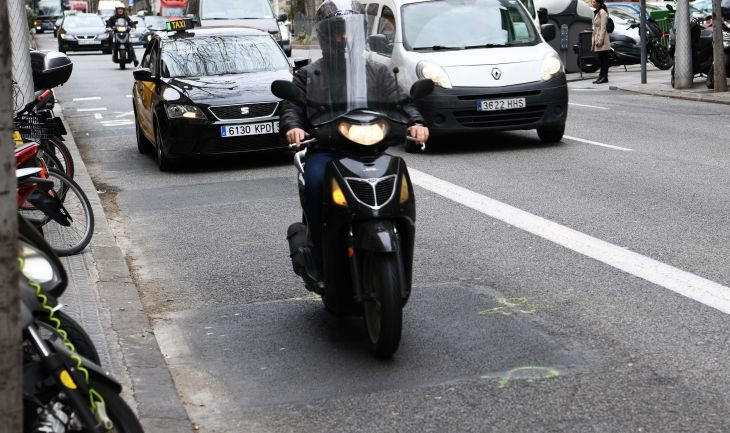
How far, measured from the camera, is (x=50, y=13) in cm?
8906

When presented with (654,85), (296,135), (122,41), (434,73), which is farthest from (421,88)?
(122,41)

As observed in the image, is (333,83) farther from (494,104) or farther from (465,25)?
(465,25)

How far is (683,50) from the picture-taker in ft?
72.8

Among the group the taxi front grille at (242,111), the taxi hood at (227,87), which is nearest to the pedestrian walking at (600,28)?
the taxi hood at (227,87)

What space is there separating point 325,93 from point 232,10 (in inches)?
946

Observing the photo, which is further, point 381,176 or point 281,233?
point 281,233

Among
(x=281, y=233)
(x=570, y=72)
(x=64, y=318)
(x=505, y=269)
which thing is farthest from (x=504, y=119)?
(x=570, y=72)

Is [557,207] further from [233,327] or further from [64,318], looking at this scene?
[64,318]

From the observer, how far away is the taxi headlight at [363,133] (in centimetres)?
566

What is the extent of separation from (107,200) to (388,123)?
6.34 m

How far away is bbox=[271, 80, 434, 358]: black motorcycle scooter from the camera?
5508 millimetres

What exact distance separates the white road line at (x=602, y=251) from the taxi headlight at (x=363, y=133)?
2114mm

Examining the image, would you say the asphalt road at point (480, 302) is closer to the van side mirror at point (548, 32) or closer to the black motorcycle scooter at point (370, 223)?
the black motorcycle scooter at point (370, 223)

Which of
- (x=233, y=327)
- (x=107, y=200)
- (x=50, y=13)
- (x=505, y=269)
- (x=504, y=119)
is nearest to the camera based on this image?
(x=233, y=327)
